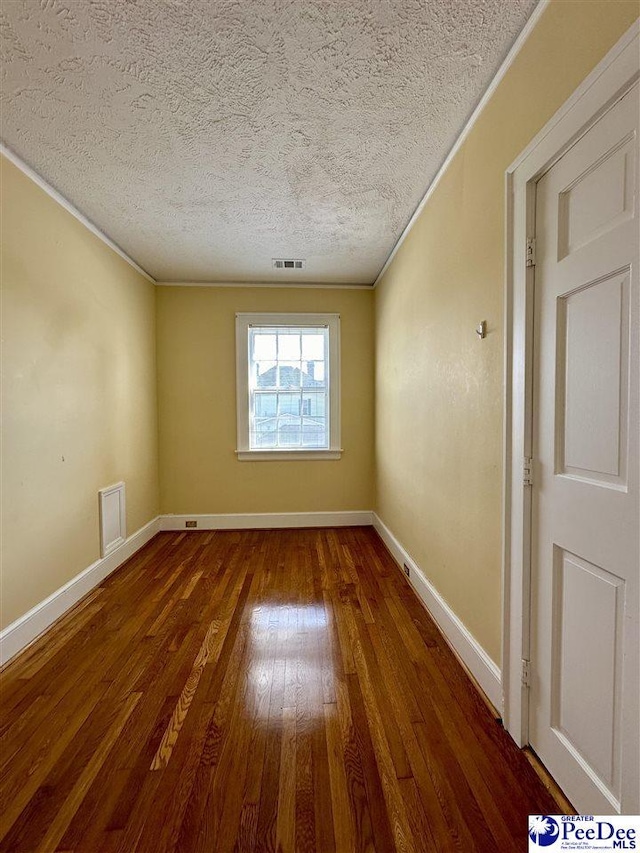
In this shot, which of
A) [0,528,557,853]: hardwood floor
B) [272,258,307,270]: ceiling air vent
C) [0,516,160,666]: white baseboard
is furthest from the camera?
[272,258,307,270]: ceiling air vent

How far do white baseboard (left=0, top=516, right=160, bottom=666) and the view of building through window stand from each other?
5.57 feet

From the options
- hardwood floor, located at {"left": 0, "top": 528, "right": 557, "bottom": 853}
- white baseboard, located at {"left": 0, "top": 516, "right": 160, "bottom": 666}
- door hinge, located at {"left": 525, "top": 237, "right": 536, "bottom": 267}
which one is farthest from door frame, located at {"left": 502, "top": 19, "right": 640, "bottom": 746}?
white baseboard, located at {"left": 0, "top": 516, "right": 160, "bottom": 666}

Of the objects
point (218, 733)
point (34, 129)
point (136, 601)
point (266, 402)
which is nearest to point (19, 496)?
point (136, 601)

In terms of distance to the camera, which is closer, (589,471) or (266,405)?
(589,471)

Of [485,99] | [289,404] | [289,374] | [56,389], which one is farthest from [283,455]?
[485,99]

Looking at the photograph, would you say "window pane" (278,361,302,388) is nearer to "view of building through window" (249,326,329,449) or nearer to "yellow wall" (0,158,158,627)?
"view of building through window" (249,326,329,449)

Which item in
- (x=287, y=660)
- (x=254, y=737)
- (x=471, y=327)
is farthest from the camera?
(x=287, y=660)

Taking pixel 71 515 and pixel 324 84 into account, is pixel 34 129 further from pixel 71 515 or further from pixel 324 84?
pixel 71 515

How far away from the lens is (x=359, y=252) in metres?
3.33

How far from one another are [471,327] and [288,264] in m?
2.37

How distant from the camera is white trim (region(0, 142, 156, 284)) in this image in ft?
6.51

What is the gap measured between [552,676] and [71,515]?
2.88m

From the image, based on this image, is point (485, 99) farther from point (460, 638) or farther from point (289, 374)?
point (289, 374)

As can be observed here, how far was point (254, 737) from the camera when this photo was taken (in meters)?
1.45
